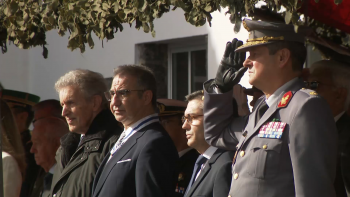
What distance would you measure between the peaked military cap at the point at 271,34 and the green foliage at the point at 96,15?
76 mm

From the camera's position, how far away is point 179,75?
847cm

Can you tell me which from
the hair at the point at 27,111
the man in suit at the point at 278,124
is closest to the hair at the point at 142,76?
the man in suit at the point at 278,124

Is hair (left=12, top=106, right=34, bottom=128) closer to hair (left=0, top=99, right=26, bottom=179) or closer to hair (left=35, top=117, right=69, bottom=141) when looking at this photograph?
hair (left=35, top=117, right=69, bottom=141)

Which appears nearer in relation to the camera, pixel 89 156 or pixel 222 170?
pixel 222 170

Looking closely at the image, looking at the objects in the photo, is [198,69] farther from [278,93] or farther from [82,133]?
[278,93]

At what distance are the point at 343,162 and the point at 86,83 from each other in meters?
2.06

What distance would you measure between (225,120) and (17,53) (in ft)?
22.2

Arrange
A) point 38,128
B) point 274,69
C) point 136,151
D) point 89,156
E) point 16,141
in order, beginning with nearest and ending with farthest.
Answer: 1. point 274,69
2. point 136,151
3. point 89,156
4. point 16,141
5. point 38,128

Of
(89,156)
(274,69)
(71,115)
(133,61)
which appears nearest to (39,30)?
(71,115)

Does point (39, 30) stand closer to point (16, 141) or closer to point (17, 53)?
point (16, 141)

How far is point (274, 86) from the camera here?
3340 millimetres

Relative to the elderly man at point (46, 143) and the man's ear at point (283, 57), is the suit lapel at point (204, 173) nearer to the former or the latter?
the man's ear at point (283, 57)

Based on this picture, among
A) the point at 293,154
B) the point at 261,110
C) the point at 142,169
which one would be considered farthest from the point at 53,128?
the point at 293,154

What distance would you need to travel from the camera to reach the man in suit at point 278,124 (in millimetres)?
3031
